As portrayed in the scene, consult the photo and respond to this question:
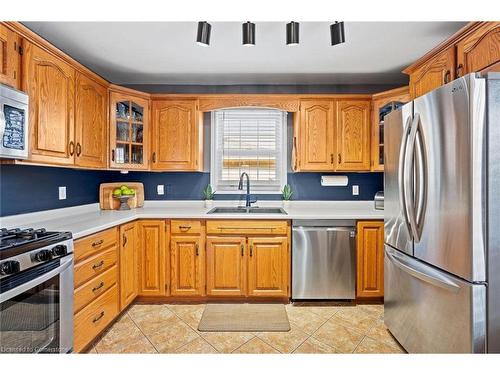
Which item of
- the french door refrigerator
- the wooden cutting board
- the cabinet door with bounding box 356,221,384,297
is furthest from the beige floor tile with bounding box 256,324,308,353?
the wooden cutting board

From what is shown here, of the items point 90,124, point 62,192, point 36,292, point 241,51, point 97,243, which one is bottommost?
point 36,292

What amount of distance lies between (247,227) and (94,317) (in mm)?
1383

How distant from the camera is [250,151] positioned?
3.26 m

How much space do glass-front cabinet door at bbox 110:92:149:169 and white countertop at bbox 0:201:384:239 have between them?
53cm

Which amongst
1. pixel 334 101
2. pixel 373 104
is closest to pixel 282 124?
pixel 334 101

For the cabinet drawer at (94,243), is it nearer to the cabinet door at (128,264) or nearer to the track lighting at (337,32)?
the cabinet door at (128,264)

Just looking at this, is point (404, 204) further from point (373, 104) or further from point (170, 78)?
point (170, 78)

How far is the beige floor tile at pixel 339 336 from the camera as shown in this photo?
1978 mm

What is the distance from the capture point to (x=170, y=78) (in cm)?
304

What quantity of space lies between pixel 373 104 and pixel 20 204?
10.8ft

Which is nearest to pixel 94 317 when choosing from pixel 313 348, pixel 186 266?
pixel 186 266

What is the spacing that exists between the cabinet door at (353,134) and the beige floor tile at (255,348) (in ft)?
6.17

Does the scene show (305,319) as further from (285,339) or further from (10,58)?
(10,58)

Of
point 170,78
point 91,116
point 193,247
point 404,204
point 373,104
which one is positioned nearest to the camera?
point 404,204
